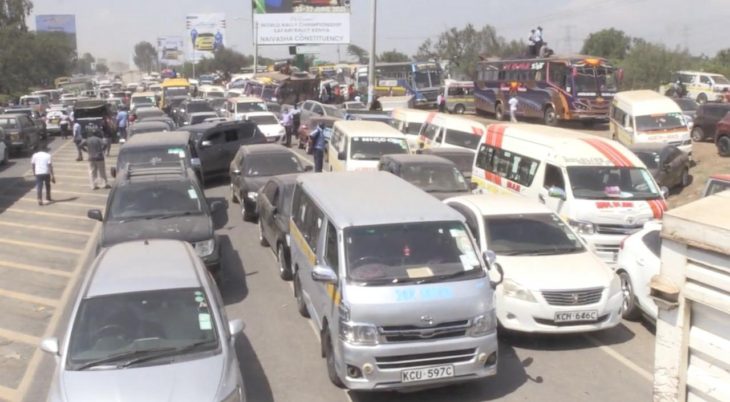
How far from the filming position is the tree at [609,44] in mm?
92438

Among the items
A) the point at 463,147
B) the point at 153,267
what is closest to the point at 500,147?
the point at 463,147

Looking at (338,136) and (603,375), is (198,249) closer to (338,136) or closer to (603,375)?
(603,375)

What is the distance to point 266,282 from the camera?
37.6 ft

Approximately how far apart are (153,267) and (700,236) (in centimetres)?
509

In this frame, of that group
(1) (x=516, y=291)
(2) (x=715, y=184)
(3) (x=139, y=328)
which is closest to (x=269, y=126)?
(2) (x=715, y=184)

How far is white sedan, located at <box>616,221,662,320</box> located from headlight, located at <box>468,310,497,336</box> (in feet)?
9.97

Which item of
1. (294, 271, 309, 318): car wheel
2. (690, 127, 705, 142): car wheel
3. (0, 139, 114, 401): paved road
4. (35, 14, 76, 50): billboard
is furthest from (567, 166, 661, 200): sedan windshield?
(35, 14, 76, 50): billboard

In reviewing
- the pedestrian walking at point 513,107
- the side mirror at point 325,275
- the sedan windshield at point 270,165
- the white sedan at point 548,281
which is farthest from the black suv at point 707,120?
the side mirror at point 325,275

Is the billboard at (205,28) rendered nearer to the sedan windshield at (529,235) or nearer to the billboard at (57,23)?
the billboard at (57,23)

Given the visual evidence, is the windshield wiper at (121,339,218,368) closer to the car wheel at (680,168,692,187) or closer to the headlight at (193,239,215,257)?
the headlight at (193,239,215,257)

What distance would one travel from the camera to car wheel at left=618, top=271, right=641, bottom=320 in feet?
31.5

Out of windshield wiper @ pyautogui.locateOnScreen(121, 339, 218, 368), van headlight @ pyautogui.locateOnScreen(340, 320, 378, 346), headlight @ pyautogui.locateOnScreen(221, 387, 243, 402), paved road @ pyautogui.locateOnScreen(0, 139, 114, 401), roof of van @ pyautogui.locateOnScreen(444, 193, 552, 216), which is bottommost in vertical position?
paved road @ pyautogui.locateOnScreen(0, 139, 114, 401)

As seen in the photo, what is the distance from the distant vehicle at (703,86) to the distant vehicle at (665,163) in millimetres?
25752

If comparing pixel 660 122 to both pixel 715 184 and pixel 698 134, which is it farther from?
pixel 715 184
